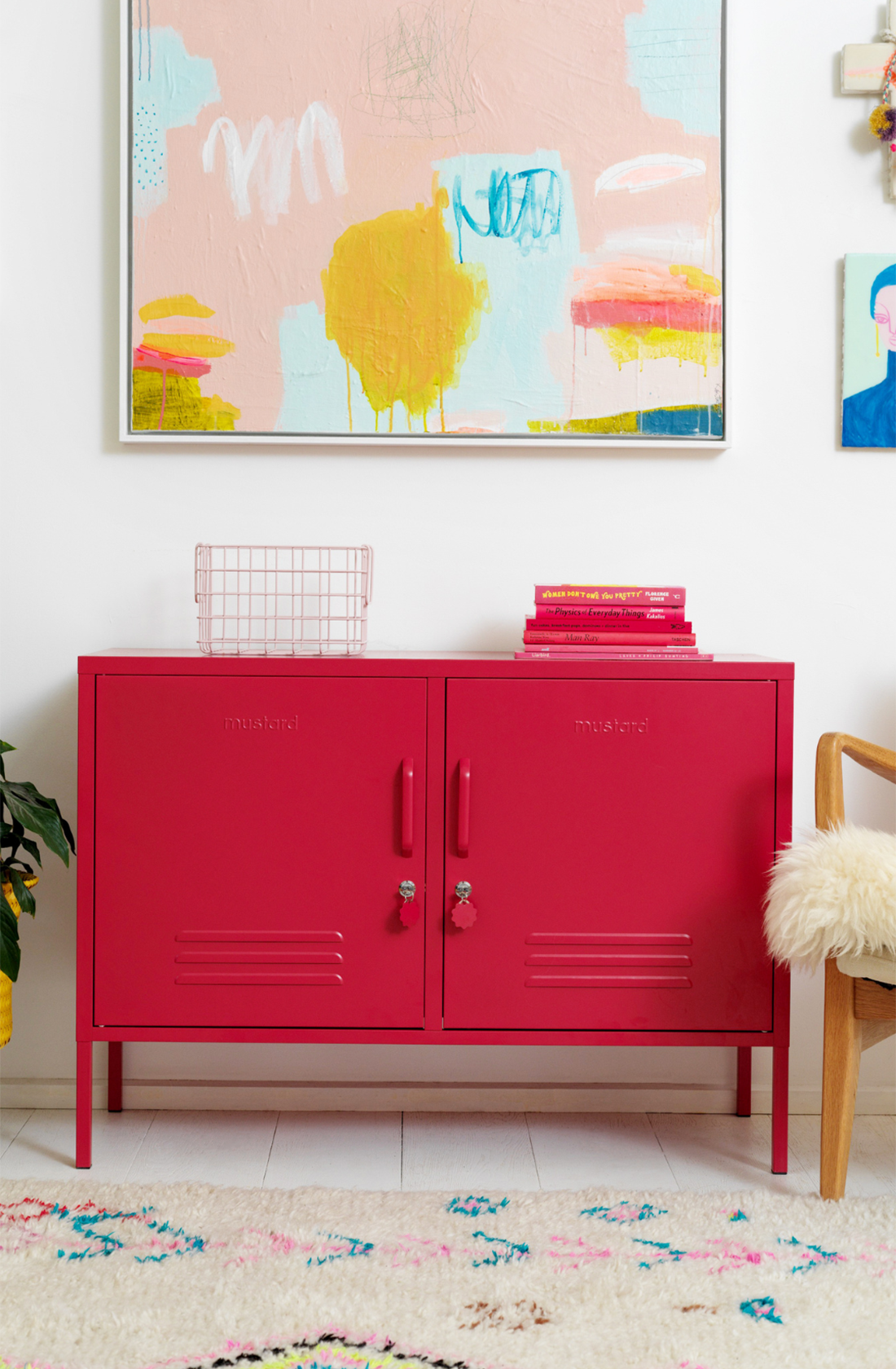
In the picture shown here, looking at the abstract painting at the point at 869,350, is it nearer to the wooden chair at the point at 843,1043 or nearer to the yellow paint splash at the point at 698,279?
the yellow paint splash at the point at 698,279

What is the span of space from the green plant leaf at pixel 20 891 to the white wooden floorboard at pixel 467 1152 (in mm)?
817

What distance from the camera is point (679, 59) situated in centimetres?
200

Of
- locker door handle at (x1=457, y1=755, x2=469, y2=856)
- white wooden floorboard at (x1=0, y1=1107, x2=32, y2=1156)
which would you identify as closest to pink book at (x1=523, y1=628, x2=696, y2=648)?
locker door handle at (x1=457, y1=755, x2=469, y2=856)

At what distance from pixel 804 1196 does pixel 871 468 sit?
4.58 feet

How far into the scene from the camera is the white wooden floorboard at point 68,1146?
69.6 inches

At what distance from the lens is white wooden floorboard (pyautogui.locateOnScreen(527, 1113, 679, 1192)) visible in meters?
1.77

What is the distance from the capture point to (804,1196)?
5.50 feet

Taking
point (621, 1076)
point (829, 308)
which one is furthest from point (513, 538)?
point (621, 1076)

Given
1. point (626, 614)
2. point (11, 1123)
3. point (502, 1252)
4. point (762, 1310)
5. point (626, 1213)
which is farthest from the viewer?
point (11, 1123)

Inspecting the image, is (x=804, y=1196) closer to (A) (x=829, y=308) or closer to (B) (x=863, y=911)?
(B) (x=863, y=911)

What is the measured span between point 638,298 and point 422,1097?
169cm

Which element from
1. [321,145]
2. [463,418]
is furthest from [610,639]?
[321,145]

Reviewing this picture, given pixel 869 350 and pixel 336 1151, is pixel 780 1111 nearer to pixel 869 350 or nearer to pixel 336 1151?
pixel 336 1151

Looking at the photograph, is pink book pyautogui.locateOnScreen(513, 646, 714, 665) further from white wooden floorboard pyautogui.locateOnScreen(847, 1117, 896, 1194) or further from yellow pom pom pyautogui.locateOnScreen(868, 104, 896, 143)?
yellow pom pom pyautogui.locateOnScreen(868, 104, 896, 143)
